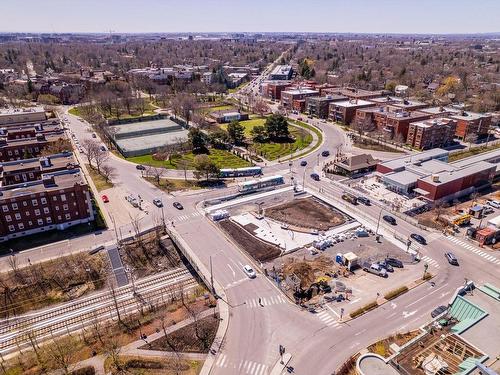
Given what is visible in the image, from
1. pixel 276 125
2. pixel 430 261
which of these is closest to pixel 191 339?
pixel 430 261

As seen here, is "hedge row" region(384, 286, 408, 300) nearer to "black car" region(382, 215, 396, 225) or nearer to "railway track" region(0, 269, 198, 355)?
"black car" region(382, 215, 396, 225)

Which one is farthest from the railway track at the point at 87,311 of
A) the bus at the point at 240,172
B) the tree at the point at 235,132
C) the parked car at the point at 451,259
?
the tree at the point at 235,132

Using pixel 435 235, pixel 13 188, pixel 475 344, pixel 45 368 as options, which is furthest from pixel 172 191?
pixel 475 344

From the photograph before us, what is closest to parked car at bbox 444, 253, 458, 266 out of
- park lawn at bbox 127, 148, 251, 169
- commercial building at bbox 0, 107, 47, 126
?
park lawn at bbox 127, 148, 251, 169

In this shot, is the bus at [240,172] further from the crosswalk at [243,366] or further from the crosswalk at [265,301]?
the crosswalk at [243,366]

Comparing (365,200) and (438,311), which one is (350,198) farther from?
(438,311)

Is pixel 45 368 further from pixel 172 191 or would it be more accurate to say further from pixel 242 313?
pixel 172 191
